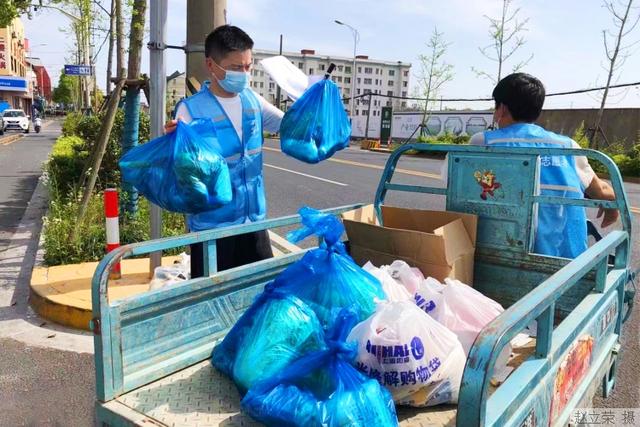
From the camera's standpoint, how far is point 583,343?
2.13 metres

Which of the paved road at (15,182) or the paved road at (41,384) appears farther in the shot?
the paved road at (15,182)

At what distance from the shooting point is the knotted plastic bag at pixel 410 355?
1.82 meters

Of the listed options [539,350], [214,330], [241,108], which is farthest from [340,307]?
[241,108]

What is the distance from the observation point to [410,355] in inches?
71.2

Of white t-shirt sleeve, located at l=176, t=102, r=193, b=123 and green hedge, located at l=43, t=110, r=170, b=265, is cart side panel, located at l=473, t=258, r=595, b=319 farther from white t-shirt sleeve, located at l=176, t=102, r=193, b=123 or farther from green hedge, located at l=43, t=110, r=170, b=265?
green hedge, located at l=43, t=110, r=170, b=265

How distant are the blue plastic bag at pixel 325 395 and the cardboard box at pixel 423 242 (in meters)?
1.19

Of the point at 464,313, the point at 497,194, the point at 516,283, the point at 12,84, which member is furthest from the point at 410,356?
the point at 12,84

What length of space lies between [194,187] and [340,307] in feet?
2.56

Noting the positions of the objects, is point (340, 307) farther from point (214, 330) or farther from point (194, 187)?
point (194, 187)

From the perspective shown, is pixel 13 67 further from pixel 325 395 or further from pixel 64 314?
pixel 325 395

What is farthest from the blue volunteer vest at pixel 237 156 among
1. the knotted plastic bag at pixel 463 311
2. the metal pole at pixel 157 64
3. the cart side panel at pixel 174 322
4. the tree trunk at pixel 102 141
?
the tree trunk at pixel 102 141

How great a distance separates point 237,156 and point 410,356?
1.42 m

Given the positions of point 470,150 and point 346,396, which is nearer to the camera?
point 346,396

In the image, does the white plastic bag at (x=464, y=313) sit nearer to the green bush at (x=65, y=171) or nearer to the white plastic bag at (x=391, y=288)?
the white plastic bag at (x=391, y=288)
